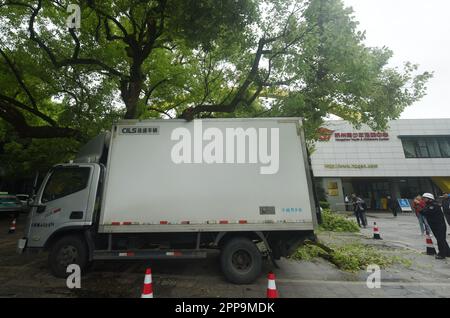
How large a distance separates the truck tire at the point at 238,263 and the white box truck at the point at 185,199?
23mm

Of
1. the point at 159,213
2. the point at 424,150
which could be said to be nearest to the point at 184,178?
the point at 159,213

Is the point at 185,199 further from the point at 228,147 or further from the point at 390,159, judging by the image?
the point at 390,159

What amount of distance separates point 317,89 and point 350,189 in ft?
94.1

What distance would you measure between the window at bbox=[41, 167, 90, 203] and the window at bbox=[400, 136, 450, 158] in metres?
35.4

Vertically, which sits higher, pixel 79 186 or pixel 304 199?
pixel 79 186

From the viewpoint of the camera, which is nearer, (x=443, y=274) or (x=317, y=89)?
(x=443, y=274)

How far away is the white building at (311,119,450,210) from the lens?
29719mm

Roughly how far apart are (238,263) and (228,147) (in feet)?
9.01

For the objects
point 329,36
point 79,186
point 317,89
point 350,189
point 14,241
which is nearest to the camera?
point 79,186

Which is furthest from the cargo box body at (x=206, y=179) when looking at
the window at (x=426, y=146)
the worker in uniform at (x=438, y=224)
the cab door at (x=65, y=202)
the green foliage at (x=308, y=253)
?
the window at (x=426, y=146)

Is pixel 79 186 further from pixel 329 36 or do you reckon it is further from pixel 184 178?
pixel 329 36

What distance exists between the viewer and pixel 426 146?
30734 mm

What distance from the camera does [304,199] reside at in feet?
18.5

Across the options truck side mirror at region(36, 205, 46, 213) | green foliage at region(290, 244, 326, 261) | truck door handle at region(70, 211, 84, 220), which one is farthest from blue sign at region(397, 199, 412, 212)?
truck side mirror at region(36, 205, 46, 213)
